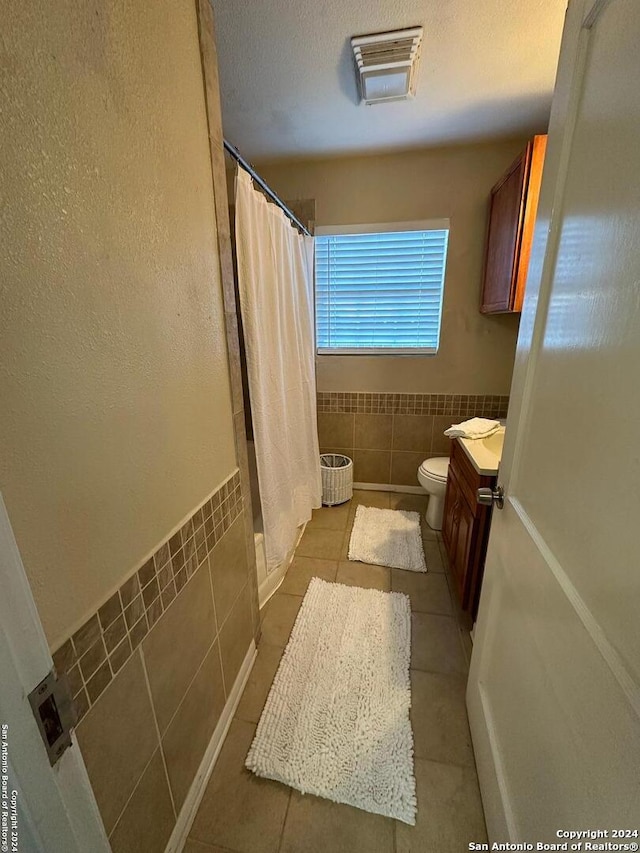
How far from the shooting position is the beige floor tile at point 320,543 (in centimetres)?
211

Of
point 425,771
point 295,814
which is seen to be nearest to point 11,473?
point 295,814

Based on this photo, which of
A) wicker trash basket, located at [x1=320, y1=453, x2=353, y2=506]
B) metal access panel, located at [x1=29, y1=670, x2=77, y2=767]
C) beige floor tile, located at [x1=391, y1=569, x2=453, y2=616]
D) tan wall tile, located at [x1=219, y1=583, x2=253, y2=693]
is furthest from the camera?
wicker trash basket, located at [x1=320, y1=453, x2=353, y2=506]

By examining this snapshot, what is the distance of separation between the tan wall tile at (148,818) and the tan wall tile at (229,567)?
Answer: 1.23 ft

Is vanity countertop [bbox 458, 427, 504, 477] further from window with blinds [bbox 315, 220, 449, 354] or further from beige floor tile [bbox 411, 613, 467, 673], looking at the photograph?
window with blinds [bbox 315, 220, 449, 354]

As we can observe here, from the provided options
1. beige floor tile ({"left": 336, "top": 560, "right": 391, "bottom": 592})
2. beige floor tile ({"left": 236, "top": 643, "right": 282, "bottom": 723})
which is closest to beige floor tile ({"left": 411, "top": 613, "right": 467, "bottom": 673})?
beige floor tile ({"left": 336, "top": 560, "right": 391, "bottom": 592})

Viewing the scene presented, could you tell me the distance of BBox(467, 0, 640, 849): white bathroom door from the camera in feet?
1.60

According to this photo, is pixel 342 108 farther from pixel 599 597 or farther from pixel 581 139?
pixel 599 597

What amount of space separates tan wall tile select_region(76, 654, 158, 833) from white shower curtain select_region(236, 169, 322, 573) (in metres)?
0.88

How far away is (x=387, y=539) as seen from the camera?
2223mm

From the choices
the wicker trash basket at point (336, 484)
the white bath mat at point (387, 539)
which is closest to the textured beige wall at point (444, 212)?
the wicker trash basket at point (336, 484)

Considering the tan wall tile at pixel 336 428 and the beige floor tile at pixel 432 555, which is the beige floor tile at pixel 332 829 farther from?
the tan wall tile at pixel 336 428

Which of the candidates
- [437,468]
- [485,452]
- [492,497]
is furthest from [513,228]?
[492,497]

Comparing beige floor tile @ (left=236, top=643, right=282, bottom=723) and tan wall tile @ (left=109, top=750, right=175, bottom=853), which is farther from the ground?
tan wall tile @ (left=109, top=750, right=175, bottom=853)

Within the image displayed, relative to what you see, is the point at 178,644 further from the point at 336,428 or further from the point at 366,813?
the point at 336,428
